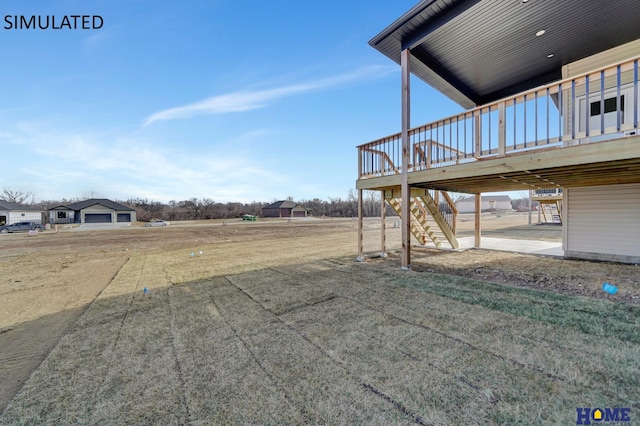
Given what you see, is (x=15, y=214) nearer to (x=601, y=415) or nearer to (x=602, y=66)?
(x=601, y=415)

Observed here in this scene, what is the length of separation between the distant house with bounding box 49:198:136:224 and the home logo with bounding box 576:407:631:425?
50.8 metres

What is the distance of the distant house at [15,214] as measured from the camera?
108ft

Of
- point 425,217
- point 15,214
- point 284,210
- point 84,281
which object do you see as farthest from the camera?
point 284,210

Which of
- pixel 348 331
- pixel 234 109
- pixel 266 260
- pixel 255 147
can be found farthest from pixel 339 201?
pixel 348 331

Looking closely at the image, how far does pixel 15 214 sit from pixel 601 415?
53704 millimetres

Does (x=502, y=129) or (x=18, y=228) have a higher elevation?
(x=502, y=129)

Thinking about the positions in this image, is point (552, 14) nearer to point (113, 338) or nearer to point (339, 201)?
point (113, 338)

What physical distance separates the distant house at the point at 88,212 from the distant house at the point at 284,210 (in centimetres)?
2852

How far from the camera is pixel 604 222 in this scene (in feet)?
22.5

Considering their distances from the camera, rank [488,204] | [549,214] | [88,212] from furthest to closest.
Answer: [488,204] < [88,212] < [549,214]

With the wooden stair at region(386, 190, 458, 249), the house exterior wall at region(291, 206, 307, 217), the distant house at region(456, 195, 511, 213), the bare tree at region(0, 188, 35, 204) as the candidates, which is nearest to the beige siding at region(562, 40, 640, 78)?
the wooden stair at region(386, 190, 458, 249)

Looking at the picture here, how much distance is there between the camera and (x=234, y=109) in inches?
744

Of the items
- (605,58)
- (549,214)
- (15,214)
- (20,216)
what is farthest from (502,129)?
(20,216)

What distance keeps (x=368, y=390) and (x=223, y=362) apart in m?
1.52
